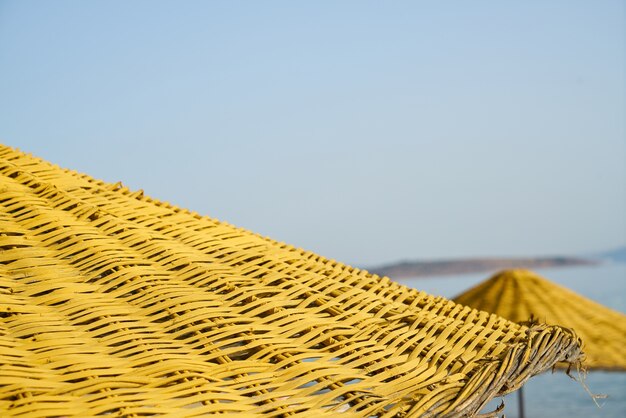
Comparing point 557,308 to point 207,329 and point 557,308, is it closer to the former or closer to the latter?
point 557,308

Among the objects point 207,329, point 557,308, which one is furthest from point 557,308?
point 207,329

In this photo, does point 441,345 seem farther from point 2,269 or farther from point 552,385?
point 552,385

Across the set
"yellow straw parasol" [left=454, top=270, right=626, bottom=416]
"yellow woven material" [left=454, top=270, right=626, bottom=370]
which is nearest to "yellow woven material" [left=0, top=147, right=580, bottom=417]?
"yellow straw parasol" [left=454, top=270, right=626, bottom=416]

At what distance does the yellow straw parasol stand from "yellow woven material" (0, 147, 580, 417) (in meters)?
4.23

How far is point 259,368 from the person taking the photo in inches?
28.8

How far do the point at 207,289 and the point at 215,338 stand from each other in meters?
0.13

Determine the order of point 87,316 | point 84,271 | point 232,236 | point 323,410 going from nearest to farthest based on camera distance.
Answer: point 323,410 < point 87,316 < point 84,271 < point 232,236

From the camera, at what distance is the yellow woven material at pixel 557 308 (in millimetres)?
5113

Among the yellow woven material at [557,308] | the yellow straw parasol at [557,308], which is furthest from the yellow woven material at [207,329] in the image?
the yellow woven material at [557,308]

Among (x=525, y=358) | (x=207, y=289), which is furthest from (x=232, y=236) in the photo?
(x=525, y=358)

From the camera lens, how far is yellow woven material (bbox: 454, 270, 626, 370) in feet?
16.8

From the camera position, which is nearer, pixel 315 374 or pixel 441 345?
pixel 315 374

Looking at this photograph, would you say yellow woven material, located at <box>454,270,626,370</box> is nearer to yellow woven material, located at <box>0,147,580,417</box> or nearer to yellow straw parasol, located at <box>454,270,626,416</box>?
yellow straw parasol, located at <box>454,270,626,416</box>

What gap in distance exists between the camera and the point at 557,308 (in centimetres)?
539
